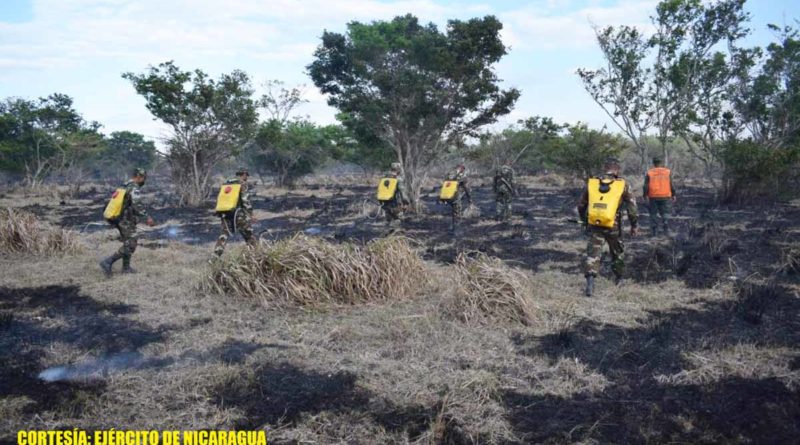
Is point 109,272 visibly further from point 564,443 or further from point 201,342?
point 564,443

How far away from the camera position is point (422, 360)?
4641 mm

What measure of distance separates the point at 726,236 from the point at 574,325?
6.44 metres

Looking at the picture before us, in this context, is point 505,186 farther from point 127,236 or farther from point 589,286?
point 127,236

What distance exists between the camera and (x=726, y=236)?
33.0 ft

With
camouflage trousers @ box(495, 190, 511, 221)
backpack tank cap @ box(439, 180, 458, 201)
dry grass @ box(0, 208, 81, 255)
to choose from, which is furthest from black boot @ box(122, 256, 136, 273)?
camouflage trousers @ box(495, 190, 511, 221)

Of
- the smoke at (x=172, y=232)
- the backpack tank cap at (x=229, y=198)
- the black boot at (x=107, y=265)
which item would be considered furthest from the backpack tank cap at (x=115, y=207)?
the smoke at (x=172, y=232)

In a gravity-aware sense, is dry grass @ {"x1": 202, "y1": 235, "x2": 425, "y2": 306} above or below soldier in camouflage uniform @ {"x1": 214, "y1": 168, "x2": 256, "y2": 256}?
below

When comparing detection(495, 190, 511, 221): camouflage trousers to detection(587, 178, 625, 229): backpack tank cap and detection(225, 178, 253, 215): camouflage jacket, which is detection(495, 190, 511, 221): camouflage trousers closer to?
detection(587, 178, 625, 229): backpack tank cap

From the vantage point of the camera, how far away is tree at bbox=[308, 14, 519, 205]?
1336 cm

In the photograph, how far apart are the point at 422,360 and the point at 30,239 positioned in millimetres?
7987

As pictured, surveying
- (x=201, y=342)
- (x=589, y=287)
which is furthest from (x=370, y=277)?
(x=589, y=287)

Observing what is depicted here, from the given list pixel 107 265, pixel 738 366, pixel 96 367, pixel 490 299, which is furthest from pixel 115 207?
pixel 738 366

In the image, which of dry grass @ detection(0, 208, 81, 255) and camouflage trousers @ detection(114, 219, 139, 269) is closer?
camouflage trousers @ detection(114, 219, 139, 269)

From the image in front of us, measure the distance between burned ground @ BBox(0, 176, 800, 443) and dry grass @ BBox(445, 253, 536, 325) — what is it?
15cm
